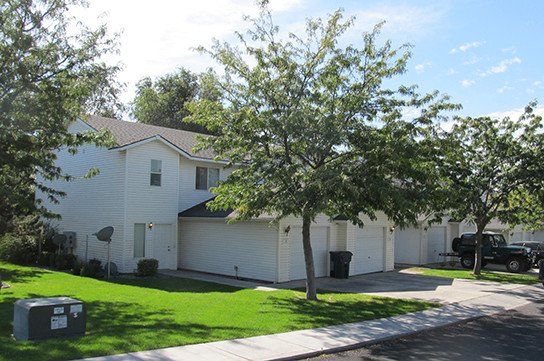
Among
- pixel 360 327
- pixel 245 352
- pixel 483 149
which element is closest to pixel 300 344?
pixel 245 352

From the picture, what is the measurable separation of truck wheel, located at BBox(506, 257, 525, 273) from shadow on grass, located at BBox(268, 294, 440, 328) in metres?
12.9

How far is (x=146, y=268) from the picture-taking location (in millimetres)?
18406

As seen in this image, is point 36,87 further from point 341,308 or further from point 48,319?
point 341,308

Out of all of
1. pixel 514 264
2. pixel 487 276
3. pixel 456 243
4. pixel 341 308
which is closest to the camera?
pixel 341 308

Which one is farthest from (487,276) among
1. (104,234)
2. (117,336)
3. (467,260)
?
(117,336)

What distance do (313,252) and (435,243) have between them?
479 inches

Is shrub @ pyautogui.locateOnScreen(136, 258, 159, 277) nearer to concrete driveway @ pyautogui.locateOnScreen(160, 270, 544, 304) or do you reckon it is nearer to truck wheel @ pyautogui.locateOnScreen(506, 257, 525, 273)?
concrete driveway @ pyautogui.locateOnScreen(160, 270, 544, 304)

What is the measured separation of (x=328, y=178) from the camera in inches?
442

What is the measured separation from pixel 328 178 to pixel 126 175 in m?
11.0

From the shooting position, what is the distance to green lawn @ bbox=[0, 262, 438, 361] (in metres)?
7.92

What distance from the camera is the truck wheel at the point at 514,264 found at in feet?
77.5

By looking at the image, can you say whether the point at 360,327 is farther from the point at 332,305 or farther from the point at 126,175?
the point at 126,175

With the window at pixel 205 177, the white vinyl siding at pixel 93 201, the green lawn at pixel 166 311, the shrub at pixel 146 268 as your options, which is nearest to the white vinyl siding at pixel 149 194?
the white vinyl siding at pixel 93 201

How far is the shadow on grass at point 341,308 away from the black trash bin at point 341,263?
467cm
